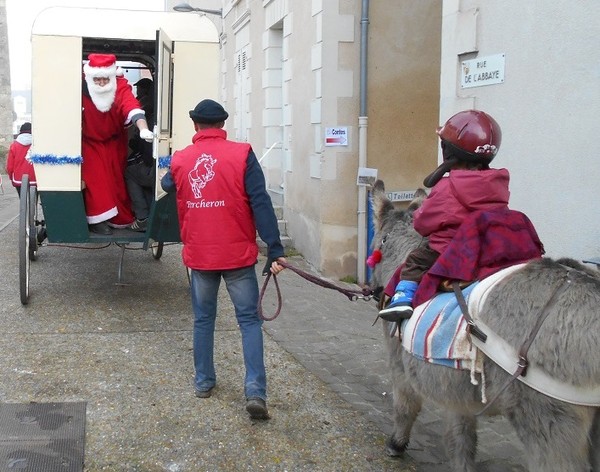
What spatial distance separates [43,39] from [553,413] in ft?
18.1

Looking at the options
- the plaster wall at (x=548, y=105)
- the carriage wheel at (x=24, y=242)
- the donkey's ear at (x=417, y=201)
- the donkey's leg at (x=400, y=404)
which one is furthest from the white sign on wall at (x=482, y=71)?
the carriage wheel at (x=24, y=242)

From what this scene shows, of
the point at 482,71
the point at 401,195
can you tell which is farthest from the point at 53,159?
the point at 401,195

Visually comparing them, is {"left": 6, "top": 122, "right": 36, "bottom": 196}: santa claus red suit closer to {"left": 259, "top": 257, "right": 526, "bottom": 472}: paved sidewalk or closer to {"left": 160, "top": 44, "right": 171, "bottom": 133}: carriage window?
{"left": 259, "top": 257, "right": 526, "bottom": 472}: paved sidewalk

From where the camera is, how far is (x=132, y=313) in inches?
277

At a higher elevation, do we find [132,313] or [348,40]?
[348,40]

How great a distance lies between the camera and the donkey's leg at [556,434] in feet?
8.74

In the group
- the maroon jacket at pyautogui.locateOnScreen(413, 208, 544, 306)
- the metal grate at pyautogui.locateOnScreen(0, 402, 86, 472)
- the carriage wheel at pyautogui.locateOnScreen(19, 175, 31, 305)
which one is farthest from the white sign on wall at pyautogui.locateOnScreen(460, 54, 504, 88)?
the carriage wheel at pyautogui.locateOnScreen(19, 175, 31, 305)

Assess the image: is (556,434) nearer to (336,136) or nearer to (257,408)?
(257,408)

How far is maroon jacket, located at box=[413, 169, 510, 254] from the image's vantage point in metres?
3.15

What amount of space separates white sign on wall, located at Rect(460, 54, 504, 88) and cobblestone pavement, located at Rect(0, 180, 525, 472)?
2434 millimetres

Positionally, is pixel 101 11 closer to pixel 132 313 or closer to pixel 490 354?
pixel 132 313

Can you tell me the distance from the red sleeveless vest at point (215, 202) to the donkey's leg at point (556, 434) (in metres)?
2.35

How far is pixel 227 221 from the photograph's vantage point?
4.61 m

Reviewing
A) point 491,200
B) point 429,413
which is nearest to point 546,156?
point 429,413
